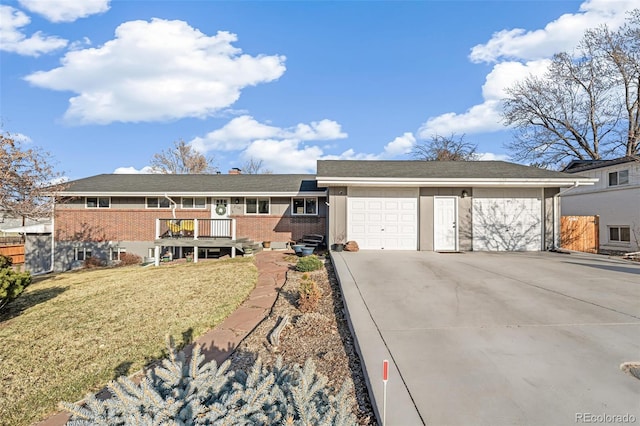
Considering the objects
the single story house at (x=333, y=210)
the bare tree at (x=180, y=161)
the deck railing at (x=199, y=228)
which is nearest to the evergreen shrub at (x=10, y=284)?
the single story house at (x=333, y=210)

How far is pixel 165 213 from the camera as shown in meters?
15.1

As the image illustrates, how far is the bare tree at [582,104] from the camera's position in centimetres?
2056

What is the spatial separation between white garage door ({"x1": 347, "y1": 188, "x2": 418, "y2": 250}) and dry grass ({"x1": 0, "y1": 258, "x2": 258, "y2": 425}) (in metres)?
4.40

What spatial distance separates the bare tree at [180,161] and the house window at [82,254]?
18.0 metres

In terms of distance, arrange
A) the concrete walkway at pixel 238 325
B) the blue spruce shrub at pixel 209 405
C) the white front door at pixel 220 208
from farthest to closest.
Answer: the white front door at pixel 220 208 → the concrete walkway at pixel 238 325 → the blue spruce shrub at pixel 209 405

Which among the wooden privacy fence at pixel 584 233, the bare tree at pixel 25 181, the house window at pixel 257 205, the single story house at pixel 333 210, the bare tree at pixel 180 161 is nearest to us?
the bare tree at pixel 25 181

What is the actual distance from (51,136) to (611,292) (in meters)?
18.2

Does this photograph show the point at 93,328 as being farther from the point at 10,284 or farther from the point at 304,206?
the point at 304,206

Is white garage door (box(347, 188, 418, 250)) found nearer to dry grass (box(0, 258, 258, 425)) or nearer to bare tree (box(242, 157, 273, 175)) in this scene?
dry grass (box(0, 258, 258, 425))

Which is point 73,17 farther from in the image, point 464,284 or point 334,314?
point 464,284

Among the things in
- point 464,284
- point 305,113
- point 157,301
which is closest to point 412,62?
point 305,113

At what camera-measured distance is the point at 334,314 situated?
5.19 metres

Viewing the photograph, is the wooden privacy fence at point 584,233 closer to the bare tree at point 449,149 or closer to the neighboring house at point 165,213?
the neighboring house at point 165,213

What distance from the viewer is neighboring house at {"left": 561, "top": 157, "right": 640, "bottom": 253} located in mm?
14289
